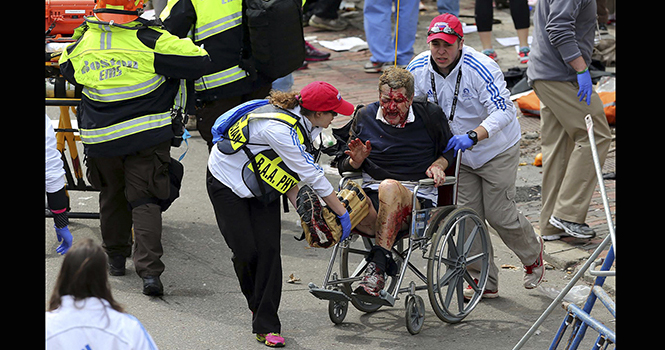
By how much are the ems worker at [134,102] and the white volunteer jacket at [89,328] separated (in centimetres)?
252

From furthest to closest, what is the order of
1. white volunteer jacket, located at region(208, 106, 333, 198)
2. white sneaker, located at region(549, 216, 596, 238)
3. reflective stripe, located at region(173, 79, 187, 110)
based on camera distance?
white sneaker, located at region(549, 216, 596, 238)
reflective stripe, located at region(173, 79, 187, 110)
white volunteer jacket, located at region(208, 106, 333, 198)

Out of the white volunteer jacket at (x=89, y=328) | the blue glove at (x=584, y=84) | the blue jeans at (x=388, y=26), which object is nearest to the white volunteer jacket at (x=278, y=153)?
the white volunteer jacket at (x=89, y=328)

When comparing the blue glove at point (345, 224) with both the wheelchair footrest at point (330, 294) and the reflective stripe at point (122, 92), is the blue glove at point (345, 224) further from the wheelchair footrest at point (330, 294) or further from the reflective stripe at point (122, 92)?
the reflective stripe at point (122, 92)

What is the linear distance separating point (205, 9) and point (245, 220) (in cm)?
192

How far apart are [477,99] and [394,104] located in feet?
2.02

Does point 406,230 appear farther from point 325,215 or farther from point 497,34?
point 497,34

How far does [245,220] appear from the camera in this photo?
4.65 m

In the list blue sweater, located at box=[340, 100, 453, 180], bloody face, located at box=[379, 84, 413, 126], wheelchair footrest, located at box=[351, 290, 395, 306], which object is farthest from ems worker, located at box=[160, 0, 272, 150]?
wheelchair footrest, located at box=[351, 290, 395, 306]

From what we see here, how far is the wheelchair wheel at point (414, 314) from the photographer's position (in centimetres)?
481

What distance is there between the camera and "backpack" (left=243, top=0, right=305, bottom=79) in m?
5.94

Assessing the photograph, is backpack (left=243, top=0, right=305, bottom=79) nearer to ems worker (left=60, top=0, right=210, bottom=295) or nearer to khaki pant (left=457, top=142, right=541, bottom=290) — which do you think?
ems worker (left=60, top=0, right=210, bottom=295)
